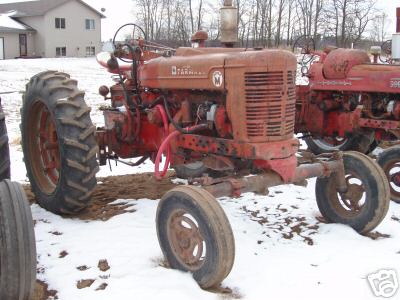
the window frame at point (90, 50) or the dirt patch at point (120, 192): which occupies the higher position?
the window frame at point (90, 50)

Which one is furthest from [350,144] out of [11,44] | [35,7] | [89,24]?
[35,7]

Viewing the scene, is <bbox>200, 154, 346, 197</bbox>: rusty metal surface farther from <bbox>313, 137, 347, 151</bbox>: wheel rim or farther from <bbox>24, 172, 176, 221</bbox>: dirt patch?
<bbox>313, 137, 347, 151</bbox>: wheel rim

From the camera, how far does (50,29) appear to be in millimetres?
45531

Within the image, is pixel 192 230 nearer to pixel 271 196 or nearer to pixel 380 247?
pixel 380 247

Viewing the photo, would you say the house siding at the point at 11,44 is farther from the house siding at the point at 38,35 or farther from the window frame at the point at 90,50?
the window frame at the point at 90,50

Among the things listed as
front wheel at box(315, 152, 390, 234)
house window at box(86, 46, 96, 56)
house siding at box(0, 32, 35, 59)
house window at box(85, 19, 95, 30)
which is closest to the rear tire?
front wheel at box(315, 152, 390, 234)

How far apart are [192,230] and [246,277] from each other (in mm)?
506


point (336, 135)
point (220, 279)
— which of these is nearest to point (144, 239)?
point (220, 279)

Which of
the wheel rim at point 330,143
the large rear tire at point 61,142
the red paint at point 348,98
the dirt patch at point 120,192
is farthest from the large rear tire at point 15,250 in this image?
the wheel rim at point 330,143

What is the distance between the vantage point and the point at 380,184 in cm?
445

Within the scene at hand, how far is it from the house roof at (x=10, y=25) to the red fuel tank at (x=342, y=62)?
4073cm

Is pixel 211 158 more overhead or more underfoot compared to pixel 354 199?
more overhead

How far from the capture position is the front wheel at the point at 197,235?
3492 mm
